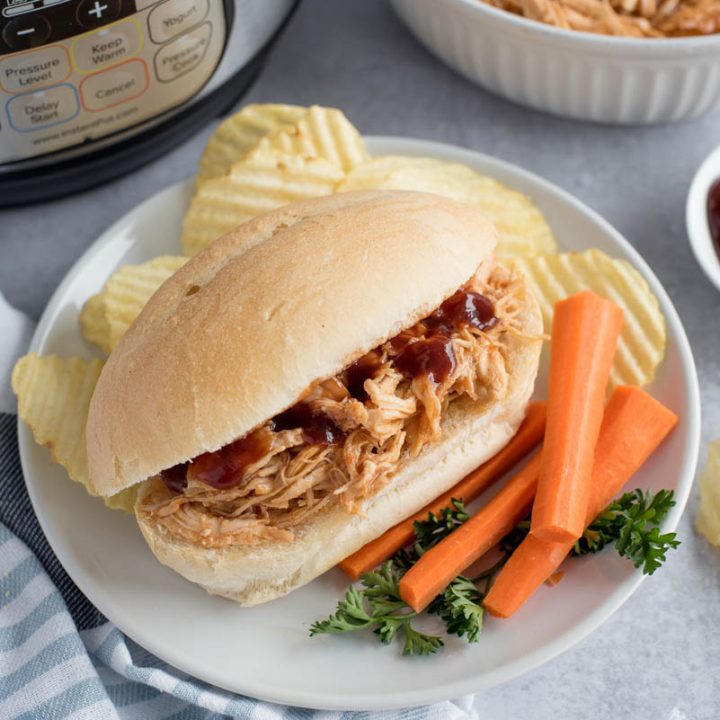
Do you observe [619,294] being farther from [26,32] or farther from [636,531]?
[26,32]

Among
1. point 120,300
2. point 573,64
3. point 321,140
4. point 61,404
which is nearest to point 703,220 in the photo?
point 573,64

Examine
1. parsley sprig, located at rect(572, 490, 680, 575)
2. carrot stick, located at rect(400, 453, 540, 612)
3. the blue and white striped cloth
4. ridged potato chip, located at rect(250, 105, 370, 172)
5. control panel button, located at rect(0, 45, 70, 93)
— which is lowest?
the blue and white striped cloth

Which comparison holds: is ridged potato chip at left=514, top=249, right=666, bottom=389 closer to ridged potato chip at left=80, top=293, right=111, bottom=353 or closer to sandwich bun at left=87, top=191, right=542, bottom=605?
sandwich bun at left=87, top=191, right=542, bottom=605

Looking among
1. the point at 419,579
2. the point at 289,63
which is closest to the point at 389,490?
the point at 419,579

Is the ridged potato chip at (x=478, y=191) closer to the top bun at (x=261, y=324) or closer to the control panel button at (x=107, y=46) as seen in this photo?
the top bun at (x=261, y=324)

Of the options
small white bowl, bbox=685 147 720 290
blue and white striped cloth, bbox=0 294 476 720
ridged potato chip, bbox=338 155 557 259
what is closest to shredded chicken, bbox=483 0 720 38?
small white bowl, bbox=685 147 720 290

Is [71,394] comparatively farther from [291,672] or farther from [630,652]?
[630,652]

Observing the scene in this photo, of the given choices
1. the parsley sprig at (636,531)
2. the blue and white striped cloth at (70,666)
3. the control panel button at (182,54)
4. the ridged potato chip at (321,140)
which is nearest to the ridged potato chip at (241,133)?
the ridged potato chip at (321,140)
